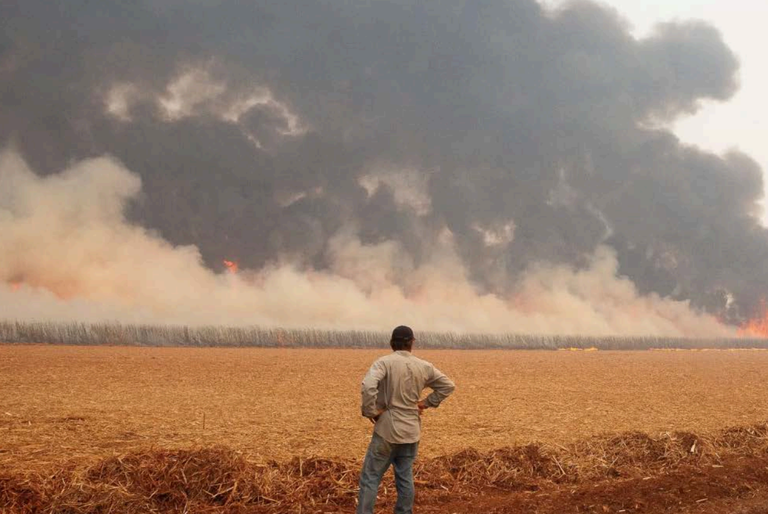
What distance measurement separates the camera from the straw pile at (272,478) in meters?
9.70

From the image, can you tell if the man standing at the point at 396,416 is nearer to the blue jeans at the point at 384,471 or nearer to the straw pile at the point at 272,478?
the blue jeans at the point at 384,471

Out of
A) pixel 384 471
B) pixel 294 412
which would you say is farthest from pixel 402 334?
pixel 294 412

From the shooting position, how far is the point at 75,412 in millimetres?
22250

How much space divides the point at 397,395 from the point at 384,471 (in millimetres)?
1037

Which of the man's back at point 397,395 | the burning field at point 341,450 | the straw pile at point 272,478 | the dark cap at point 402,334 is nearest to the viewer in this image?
the man's back at point 397,395

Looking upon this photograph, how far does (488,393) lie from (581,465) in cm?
1958

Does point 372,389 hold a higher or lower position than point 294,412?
higher

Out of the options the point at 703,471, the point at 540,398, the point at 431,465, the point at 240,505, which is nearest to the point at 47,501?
the point at 240,505

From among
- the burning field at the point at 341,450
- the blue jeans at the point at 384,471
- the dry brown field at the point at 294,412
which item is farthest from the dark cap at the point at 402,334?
the dry brown field at the point at 294,412

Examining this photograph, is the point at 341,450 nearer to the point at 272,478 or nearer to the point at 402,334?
the point at 272,478

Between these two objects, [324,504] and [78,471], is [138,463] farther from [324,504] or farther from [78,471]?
[324,504]

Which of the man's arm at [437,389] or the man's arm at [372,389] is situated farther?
the man's arm at [437,389]

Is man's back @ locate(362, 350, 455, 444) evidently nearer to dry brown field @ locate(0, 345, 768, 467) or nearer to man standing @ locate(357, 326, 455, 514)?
man standing @ locate(357, 326, 455, 514)

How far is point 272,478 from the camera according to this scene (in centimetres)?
1077
